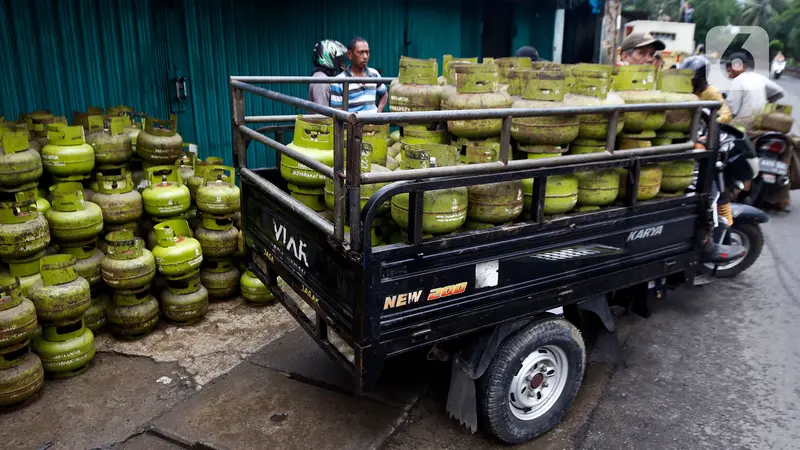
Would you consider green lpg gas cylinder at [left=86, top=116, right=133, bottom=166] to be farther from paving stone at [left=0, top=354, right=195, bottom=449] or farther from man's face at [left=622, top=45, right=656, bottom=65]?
man's face at [left=622, top=45, right=656, bottom=65]

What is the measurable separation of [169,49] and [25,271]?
3.02 metres

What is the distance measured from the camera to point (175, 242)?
4.77 m

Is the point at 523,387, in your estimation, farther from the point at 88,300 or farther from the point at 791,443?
the point at 88,300

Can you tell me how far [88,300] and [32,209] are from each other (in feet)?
2.48

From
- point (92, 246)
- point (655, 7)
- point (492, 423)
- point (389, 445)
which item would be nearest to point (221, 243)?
point (92, 246)

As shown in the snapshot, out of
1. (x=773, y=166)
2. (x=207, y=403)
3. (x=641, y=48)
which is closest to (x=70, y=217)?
(x=207, y=403)

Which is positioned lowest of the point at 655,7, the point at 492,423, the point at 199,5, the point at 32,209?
the point at 492,423

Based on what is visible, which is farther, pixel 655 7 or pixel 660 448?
pixel 655 7

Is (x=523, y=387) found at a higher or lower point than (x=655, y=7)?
lower

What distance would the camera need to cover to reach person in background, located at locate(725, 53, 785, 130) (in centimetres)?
781

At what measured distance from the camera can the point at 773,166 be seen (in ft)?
25.4

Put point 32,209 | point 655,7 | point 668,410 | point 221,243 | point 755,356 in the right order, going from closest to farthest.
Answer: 1. point 668,410
2. point 32,209
3. point 755,356
4. point 221,243
5. point 655,7

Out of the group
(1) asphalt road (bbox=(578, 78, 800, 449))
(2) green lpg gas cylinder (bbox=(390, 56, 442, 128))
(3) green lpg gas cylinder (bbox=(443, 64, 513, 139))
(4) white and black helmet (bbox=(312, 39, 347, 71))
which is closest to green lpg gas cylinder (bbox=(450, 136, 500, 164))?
(3) green lpg gas cylinder (bbox=(443, 64, 513, 139))

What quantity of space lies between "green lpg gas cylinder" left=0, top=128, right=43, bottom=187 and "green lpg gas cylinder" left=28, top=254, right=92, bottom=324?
632 millimetres
